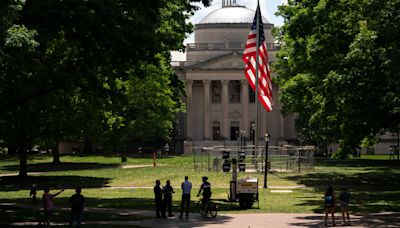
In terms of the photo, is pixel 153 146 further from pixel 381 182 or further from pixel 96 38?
pixel 96 38

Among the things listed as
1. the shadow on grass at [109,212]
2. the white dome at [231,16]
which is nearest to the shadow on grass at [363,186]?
the shadow on grass at [109,212]

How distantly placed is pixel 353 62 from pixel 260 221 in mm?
10906

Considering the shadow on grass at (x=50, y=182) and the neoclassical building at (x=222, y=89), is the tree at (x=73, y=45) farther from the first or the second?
the neoclassical building at (x=222, y=89)

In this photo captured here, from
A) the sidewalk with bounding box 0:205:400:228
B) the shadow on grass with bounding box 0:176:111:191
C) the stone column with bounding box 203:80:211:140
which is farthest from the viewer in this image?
the stone column with bounding box 203:80:211:140

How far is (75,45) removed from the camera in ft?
98.4

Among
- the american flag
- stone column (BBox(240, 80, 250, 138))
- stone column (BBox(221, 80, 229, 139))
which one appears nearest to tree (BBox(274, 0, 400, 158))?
the american flag

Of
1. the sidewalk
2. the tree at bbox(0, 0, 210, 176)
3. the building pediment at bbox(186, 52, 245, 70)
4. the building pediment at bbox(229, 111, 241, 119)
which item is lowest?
the sidewalk

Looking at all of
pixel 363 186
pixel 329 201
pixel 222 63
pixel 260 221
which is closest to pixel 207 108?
pixel 222 63

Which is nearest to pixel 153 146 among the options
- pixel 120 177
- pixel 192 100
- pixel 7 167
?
pixel 192 100

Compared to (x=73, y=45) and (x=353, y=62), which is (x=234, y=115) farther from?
(x=73, y=45)

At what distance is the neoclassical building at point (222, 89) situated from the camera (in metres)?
116

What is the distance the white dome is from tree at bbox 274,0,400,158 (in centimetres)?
7104

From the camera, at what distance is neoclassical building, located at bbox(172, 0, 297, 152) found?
115688 millimetres

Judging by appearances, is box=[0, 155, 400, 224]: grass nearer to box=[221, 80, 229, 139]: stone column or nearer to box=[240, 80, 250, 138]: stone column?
box=[221, 80, 229, 139]: stone column
